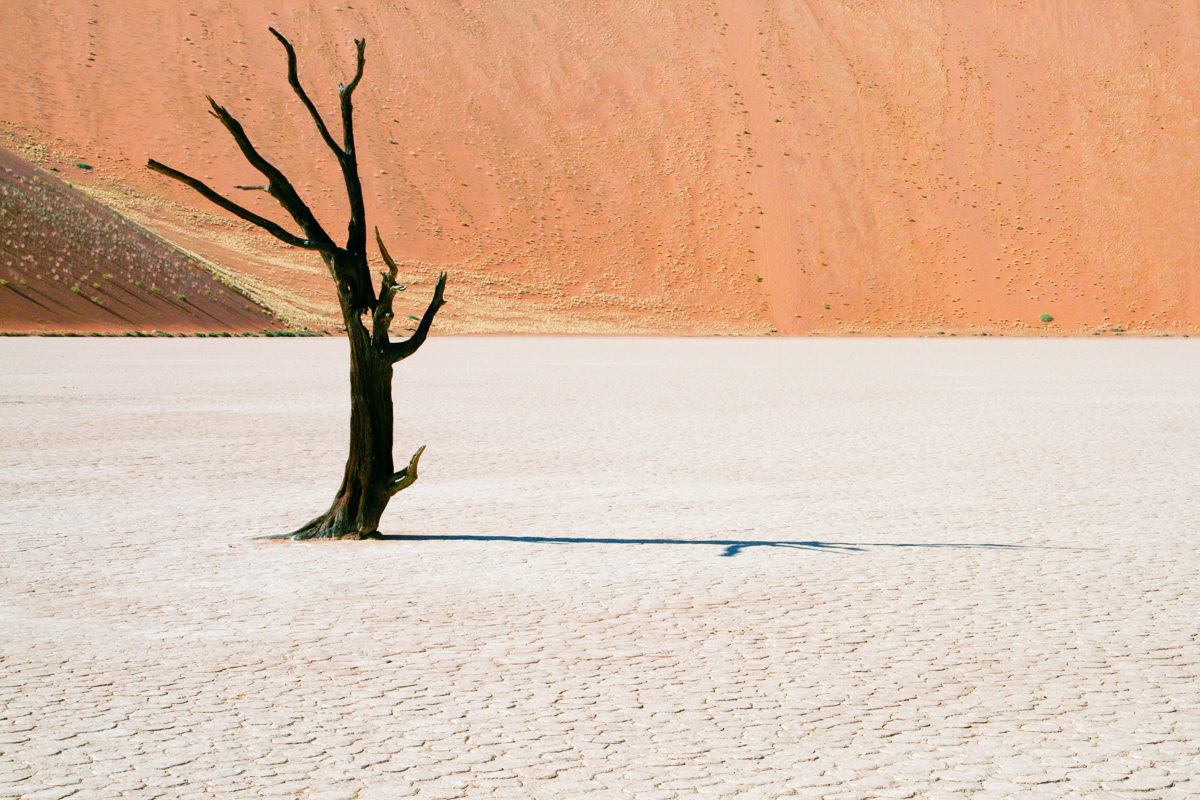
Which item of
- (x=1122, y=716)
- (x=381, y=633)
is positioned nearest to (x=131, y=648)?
(x=381, y=633)

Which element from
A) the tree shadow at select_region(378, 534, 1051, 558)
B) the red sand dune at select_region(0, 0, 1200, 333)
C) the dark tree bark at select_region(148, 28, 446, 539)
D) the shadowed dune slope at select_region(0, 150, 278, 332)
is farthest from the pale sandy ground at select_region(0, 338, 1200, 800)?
the red sand dune at select_region(0, 0, 1200, 333)

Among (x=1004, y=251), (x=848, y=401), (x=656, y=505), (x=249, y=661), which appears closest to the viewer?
(x=249, y=661)

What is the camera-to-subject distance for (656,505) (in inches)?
437

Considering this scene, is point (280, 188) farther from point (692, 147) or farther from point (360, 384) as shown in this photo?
point (692, 147)

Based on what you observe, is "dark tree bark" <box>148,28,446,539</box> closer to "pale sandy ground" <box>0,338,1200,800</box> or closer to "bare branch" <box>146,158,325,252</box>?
"bare branch" <box>146,158,325,252</box>

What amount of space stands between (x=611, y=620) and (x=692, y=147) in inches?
3526

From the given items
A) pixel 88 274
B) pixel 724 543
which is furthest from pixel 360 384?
pixel 88 274

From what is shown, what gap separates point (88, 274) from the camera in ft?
196

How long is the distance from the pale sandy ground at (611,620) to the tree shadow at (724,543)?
54 millimetres

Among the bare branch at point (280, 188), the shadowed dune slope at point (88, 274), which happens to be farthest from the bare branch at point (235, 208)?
the shadowed dune slope at point (88, 274)

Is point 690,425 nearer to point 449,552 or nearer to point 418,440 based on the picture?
point 418,440

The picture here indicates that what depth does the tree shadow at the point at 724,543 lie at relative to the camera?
354 inches

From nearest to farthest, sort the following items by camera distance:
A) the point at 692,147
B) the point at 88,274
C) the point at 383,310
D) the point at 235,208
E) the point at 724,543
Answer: the point at 235,208, the point at 724,543, the point at 383,310, the point at 88,274, the point at 692,147

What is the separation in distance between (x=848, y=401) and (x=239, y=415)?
33.9 ft
